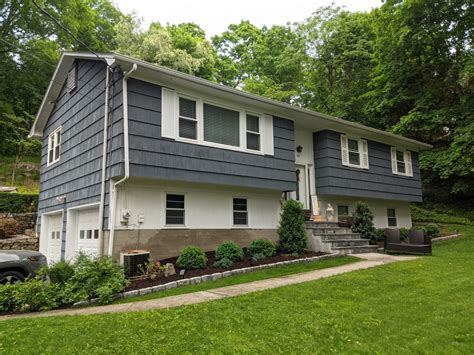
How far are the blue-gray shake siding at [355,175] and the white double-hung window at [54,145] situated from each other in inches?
393

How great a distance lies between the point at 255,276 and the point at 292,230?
10.1 feet

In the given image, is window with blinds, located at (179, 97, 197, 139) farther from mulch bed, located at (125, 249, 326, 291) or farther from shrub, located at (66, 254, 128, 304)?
shrub, located at (66, 254, 128, 304)

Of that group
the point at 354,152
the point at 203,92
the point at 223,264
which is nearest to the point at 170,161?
the point at 203,92

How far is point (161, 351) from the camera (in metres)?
3.76

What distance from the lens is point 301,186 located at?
1373 cm

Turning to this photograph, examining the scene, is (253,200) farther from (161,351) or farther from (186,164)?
(161,351)

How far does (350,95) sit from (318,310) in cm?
2225

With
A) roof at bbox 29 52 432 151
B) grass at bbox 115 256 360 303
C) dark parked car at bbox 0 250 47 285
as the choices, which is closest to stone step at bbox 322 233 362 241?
grass at bbox 115 256 360 303

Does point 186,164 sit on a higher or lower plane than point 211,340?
higher

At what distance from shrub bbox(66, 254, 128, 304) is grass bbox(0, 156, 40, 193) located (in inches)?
623

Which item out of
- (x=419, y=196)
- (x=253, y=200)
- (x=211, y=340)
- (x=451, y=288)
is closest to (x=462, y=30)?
(x=419, y=196)

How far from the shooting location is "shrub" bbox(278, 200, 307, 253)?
10789 millimetres

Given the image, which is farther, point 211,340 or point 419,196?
point 419,196

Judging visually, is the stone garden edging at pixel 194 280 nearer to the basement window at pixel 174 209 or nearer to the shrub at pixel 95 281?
the shrub at pixel 95 281
